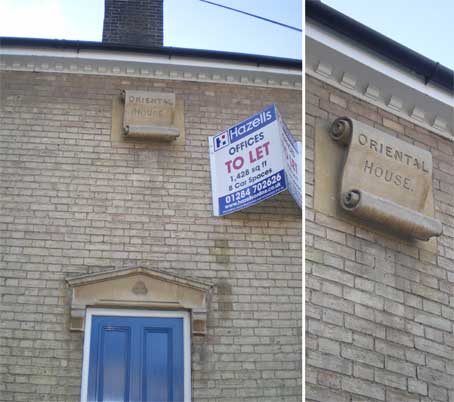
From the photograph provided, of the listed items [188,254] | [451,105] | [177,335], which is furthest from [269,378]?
[451,105]

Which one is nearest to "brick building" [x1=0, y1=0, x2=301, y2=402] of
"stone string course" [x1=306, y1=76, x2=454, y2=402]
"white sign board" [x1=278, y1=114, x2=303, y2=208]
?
"white sign board" [x1=278, y1=114, x2=303, y2=208]

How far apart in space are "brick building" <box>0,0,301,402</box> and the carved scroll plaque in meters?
0.94

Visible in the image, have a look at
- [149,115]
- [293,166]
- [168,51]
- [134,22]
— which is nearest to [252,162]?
[293,166]

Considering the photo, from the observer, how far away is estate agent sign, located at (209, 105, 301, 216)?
181 inches

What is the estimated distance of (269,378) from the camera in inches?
171

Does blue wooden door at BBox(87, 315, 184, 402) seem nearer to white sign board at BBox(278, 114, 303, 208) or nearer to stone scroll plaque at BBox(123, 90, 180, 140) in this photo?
white sign board at BBox(278, 114, 303, 208)

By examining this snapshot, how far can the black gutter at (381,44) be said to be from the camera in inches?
150

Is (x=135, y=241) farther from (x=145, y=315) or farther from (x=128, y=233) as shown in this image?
(x=145, y=315)

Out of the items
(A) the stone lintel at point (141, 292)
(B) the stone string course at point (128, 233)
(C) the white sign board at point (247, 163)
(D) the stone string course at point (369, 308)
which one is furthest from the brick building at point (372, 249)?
(A) the stone lintel at point (141, 292)

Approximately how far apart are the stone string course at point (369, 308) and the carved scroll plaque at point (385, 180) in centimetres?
10

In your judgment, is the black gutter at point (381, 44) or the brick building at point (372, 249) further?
the black gutter at point (381, 44)

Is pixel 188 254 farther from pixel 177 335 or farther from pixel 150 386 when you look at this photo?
pixel 150 386

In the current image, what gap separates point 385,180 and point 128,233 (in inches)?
62.0

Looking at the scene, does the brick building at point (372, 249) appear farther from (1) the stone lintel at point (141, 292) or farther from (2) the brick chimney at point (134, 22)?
(2) the brick chimney at point (134, 22)
